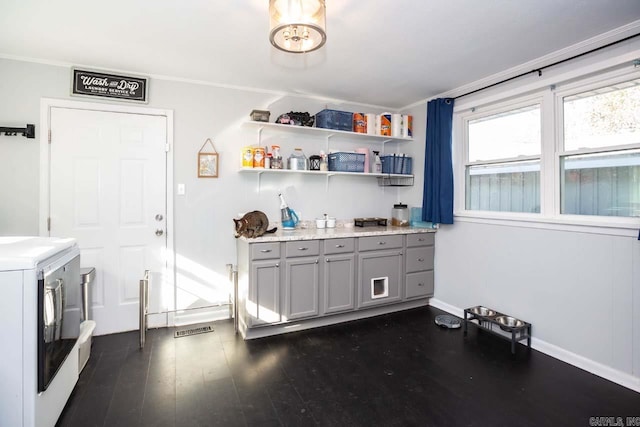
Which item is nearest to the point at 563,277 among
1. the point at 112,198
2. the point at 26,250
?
the point at 26,250

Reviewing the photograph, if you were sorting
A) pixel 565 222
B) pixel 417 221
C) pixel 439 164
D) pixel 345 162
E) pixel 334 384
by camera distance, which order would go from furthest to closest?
pixel 417 221
pixel 345 162
pixel 439 164
pixel 565 222
pixel 334 384

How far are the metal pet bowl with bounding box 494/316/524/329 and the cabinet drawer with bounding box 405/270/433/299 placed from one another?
32.4 inches

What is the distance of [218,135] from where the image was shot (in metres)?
3.23

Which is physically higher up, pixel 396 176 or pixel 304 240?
pixel 396 176

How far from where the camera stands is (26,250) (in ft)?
5.28

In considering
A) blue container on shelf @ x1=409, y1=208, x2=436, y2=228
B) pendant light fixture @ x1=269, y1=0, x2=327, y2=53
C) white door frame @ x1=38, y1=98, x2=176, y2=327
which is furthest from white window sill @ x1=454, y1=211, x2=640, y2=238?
white door frame @ x1=38, y1=98, x2=176, y2=327

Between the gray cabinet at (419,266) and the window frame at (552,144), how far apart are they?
1.86 feet

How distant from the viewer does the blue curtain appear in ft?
11.0

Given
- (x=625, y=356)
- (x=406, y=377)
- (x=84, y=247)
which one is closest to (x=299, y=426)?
(x=406, y=377)

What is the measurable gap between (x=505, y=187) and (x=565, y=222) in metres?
0.65

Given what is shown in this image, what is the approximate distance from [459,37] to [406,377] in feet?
8.07

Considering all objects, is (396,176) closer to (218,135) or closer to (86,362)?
(218,135)

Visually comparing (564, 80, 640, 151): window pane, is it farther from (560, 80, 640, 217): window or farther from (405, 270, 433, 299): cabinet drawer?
(405, 270, 433, 299): cabinet drawer

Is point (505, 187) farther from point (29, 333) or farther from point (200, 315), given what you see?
point (29, 333)
